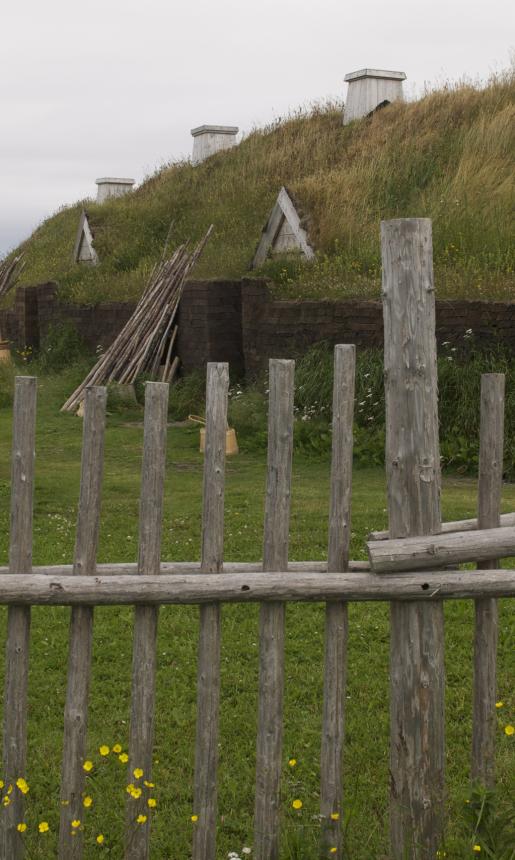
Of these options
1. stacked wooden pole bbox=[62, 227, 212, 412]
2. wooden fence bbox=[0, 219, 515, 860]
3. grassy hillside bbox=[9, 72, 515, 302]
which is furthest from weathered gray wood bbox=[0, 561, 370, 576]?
stacked wooden pole bbox=[62, 227, 212, 412]

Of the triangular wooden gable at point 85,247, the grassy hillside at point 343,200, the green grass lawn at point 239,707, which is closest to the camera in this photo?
the green grass lawn at point 239,707

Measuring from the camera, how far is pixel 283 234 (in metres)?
17.1

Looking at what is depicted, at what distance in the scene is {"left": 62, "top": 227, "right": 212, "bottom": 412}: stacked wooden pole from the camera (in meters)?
16.3

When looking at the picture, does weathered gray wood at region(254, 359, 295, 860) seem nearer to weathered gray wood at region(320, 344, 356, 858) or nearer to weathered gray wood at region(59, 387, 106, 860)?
weathered gray wood at region(320, 344, 356, 858)

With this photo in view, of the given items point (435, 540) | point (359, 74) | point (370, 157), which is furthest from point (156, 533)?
point (359, 74)

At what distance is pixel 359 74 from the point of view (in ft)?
75.4

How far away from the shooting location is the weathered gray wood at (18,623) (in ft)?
11.0

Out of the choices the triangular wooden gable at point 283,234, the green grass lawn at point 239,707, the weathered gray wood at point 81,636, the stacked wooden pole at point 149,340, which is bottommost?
the green grass lawn at point 239,707

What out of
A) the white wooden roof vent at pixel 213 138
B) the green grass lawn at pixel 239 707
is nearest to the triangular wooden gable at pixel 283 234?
the green grass lawn at pixel 239 707

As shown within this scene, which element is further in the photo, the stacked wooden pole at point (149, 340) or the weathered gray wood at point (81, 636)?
the stacked wooden pole at point (149, 340)

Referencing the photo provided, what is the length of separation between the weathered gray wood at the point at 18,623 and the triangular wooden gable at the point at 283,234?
525 inches

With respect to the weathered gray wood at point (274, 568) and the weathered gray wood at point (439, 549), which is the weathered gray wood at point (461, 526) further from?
the weathered gray wood at point (274, 568)

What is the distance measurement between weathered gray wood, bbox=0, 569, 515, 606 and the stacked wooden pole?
499 inches

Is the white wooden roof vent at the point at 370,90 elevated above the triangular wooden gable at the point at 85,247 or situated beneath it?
elevated above
